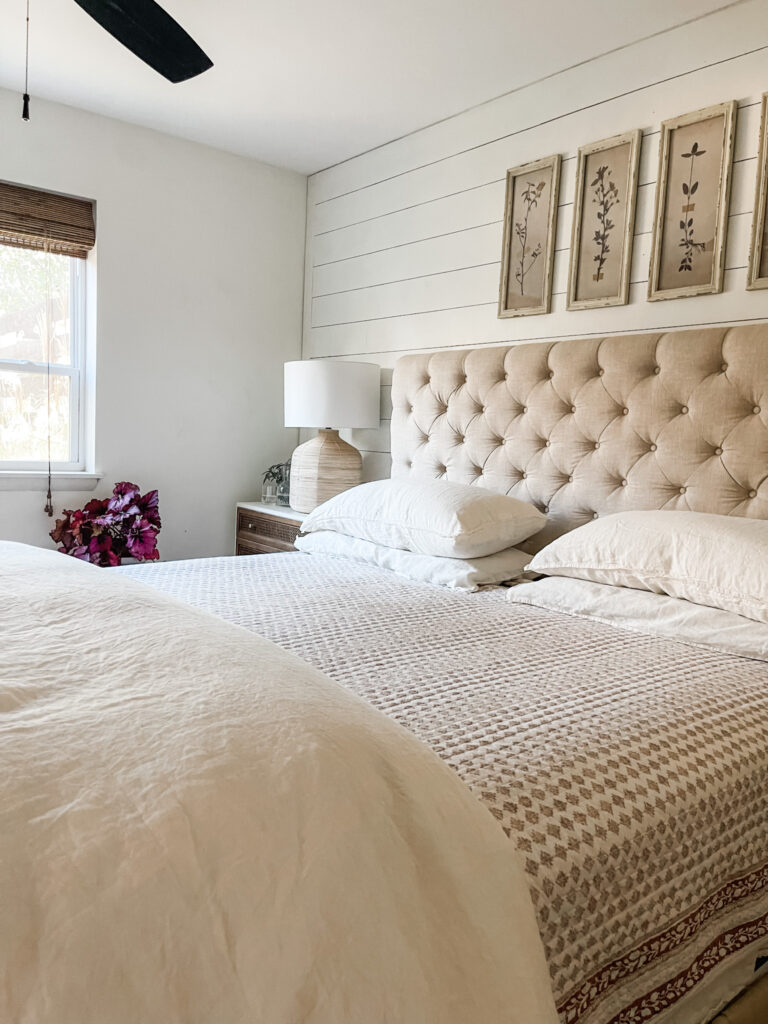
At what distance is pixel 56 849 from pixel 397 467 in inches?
90.9

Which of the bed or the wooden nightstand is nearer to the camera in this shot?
the bed

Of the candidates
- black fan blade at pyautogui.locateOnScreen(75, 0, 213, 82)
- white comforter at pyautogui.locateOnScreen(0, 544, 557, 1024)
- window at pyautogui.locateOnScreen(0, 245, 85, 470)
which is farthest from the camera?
window at pyautogui.locateOnScreen(0, 245, 85, 470)

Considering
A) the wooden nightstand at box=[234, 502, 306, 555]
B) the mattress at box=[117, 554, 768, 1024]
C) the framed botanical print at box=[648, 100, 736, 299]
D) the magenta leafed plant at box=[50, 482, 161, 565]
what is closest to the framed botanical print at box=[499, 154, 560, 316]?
the framed botanical print at box=[648, 100, 736, 299]

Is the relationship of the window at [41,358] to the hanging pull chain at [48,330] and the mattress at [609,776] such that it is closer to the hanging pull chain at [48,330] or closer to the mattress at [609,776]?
the hanging pull chain at [48,330]

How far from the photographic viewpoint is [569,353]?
7.23ft

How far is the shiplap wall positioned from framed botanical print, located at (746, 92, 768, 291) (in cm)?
3

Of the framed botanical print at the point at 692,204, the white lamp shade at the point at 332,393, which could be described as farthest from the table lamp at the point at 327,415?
the framed botanical print at the point at 692,204

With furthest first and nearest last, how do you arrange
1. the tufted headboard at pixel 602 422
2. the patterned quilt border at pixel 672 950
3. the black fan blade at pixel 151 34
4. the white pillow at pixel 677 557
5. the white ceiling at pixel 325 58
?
the white ceiling at pixel 325 58
the tufted headboard at pixel 602 422
the black fan blade at pixel 151 34
the white pillow at pixel 677 557
the patterned quilt border at pixel 672 950

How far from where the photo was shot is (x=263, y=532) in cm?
317

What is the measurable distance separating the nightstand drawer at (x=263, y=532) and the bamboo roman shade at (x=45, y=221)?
4.22 feet

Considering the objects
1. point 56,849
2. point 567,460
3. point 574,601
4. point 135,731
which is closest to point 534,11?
point 567,460

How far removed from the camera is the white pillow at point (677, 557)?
1423 millimetres

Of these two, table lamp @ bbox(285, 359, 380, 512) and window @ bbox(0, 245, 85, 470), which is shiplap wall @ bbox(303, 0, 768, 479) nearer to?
table lamp @ bbox(285, 359, 380, 512)

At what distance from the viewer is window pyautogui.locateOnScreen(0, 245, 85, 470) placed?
2.95 metres
